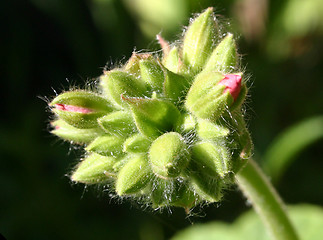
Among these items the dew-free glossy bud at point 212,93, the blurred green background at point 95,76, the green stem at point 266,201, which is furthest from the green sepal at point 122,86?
the blurred green background at point 95,76

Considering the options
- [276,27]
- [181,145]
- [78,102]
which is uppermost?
[276,27]

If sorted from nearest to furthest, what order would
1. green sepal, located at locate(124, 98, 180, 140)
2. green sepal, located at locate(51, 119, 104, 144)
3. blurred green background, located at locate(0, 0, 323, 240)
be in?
green sepal, located at locate(124, 98, 180, 140) → green sepal, located at locate(51, 119, 104, 144) → blurred green background, located at locate(0, 0, 323, 240)

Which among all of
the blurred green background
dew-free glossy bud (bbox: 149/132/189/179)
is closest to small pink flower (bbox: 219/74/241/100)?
dew-free glossy bud (bbox: 149/132/189/179)

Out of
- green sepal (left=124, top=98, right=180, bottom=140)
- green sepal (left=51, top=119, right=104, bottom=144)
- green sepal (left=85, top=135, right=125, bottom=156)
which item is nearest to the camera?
green sepal (left=124, top=98, right=180, bottom=140)

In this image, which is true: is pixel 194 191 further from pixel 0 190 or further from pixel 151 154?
pixel 0 190

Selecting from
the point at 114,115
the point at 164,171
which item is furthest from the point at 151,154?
the point at 114,115

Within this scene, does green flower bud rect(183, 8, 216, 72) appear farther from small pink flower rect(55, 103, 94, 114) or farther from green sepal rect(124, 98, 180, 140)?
small pink flower rect(55, 103, 94, 114)
